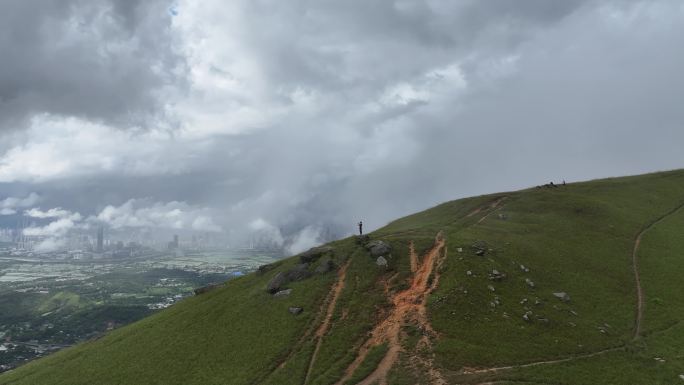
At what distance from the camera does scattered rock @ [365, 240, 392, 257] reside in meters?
71.3

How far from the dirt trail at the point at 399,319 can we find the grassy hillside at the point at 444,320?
211 millimetres

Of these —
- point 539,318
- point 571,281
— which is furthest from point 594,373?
point 571,281

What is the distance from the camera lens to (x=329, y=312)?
60125 mm

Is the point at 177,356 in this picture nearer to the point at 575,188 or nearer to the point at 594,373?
the point at 594,373

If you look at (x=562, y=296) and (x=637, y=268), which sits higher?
(x=637, y=268)

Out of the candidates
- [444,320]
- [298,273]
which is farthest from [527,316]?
[298,273]

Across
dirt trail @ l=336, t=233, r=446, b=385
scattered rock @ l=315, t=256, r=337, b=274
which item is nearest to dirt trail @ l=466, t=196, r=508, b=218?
dirt trail @ l=336, t=233, r=446, b=385

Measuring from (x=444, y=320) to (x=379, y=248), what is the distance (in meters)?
22.2

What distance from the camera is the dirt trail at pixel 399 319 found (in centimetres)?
4611

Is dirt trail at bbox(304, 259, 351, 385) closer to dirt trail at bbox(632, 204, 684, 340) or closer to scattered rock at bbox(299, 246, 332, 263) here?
scattered rock at bbox(299, 246, 332, 263)

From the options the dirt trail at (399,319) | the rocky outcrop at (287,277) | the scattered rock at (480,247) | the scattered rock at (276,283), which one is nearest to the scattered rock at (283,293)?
the scattered rock at (276,283)

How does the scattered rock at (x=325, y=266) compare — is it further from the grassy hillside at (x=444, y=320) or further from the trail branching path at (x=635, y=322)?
the trail branching path at (x=635, y=322)

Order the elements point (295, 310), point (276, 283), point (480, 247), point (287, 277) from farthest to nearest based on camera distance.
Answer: point (287, 277) < point (276, 283) < point (480, 247) < point (295, 310)

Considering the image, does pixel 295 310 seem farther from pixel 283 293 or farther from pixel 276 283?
pixel 276 283
